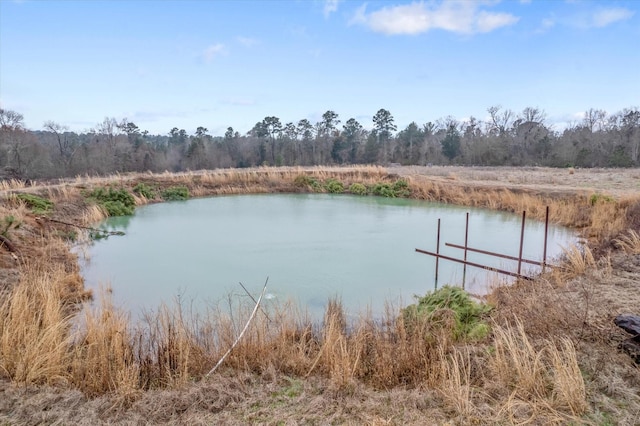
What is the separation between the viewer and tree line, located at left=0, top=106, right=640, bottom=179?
30.8 meters

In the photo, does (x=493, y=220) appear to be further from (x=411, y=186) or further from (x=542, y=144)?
(x=542, y=144)

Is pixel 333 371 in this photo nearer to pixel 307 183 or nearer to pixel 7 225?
pixel 7 225

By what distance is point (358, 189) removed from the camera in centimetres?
2003

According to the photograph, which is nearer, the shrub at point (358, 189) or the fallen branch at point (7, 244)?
the fallen branch at point (7, 244)

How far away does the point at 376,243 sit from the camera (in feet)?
30.2

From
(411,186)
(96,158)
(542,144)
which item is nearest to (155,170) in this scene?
(96,158)

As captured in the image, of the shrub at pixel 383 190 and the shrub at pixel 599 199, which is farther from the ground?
the shrub at pixel 599 199

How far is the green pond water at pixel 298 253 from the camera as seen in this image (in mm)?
5918

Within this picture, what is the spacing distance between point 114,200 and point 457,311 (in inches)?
522

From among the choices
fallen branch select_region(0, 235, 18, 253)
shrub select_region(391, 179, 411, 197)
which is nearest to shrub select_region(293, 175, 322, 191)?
shrub select_region(391, 179, 411, 197)

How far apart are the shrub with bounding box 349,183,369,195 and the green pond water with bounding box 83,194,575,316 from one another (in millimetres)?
4925

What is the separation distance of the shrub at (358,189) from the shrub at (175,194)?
7780 millimetres

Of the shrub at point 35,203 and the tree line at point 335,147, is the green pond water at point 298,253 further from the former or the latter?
the tree line at point 335,147

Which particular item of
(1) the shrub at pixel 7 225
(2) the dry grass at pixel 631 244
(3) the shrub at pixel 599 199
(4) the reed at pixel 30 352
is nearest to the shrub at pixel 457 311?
(4) the reed at pixel 30 352
